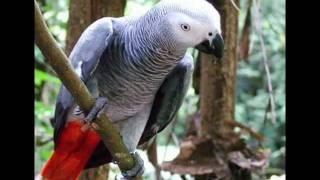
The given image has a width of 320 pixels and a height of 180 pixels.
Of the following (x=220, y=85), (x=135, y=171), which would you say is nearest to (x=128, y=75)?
(x=135, y=171)

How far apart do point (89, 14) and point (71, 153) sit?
373 mm

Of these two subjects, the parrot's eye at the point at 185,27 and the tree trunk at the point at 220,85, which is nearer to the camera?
the parrot's eye at the point at 185,27

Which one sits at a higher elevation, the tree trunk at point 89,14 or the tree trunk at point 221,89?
the tree trunk at point 89,14

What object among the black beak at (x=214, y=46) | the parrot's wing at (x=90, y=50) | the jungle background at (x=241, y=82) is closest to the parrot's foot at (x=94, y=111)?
the parrot's wing at (x=90, y=50)

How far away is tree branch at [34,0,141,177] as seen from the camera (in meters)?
0.69

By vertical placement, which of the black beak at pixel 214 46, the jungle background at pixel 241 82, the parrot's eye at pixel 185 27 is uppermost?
the parrot's eye at pixel 185 27

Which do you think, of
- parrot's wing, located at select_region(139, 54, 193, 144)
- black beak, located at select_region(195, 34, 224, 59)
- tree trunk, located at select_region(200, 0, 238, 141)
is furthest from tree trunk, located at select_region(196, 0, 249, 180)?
black beak, located at select_region(195, 34, 224, 59)

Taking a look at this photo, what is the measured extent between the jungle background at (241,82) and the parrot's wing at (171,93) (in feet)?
0.60

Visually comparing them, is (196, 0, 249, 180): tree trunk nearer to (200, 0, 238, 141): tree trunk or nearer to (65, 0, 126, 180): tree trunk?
(200, 0, 238, 141): tree trunk

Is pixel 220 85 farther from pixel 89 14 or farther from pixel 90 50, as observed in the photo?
pixel 90 50

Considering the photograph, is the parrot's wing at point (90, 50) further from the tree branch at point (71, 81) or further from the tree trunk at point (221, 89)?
the tree trunk at point (221, 89)

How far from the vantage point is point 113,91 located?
3.65ft

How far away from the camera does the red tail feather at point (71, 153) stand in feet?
3.80
